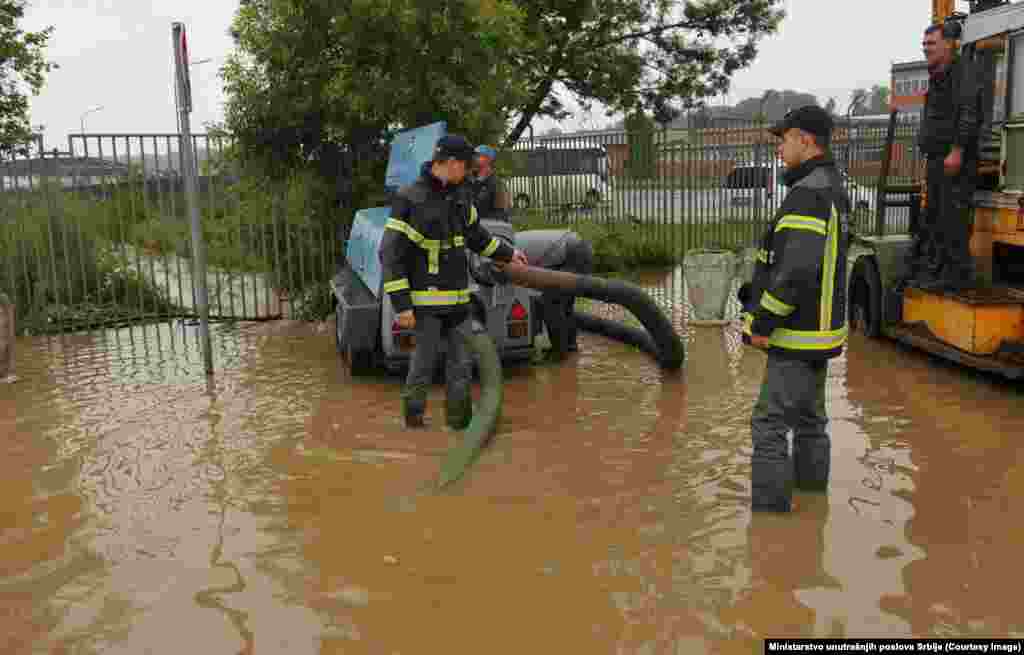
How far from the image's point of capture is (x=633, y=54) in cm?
1636

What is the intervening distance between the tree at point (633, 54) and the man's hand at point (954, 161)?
905cm

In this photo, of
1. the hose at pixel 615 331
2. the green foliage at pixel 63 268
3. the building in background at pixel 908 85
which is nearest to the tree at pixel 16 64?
the green foliage at pixel 63 268

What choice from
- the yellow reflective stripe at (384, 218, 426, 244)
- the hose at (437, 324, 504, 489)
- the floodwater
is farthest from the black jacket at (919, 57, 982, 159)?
the yellow reflective stripe at (384, 218, 426, 244)

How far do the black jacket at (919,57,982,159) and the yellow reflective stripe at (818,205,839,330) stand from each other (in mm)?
3282

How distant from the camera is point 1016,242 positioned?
679 centimetres

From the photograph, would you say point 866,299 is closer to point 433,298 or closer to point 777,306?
point 433,298

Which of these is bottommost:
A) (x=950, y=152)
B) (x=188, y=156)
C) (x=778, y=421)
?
(x=778, y=421)

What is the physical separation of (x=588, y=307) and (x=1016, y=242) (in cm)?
482

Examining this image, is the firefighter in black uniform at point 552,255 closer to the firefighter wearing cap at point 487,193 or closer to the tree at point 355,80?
the firefighter wearing cap at point 487,193

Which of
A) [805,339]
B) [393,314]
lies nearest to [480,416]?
[393,314]

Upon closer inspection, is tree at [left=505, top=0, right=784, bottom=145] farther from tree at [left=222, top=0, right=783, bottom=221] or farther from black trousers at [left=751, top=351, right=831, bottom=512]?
black trousers at [left=751, top=351, right=831, bottom=512]

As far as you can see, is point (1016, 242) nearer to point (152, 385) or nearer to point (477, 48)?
point (477, 48)

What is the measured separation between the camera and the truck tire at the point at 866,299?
8445 mm

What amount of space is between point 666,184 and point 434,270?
8.83m
